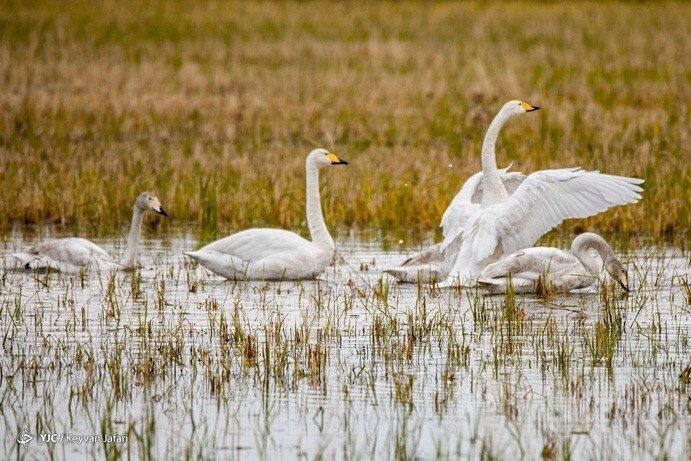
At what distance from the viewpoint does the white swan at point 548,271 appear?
866cm

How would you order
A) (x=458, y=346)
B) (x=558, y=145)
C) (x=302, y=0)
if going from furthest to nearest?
(x=302, y=0)
(x=558, y=145)
(x=458, y=346)

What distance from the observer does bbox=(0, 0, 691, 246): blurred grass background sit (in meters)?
12.1

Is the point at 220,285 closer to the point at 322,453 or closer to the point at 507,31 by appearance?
the point at 322,453

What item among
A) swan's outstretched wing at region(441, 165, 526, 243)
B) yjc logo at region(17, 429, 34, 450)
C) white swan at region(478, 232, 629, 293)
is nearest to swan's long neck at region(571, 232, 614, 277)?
white swan at region(478, 232, 629, 293)

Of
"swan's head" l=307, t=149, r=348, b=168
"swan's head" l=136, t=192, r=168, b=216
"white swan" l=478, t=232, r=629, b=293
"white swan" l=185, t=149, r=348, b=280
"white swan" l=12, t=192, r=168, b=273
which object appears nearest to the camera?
"white swan" l=478, t=232, r=629, b=293

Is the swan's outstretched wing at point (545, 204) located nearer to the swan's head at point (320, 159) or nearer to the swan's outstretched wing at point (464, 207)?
the swan's outstretched wing at point (464, 207)

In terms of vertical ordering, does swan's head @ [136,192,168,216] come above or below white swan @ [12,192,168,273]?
above

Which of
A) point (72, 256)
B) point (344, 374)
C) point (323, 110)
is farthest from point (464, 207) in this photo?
point (323, 110)

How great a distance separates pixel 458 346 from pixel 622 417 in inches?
51.7

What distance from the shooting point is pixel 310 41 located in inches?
1055

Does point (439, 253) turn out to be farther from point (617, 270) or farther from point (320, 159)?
point (617, 270)

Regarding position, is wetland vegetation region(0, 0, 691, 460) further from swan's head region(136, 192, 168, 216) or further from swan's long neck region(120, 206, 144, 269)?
swan's head region(136, 192, 168, 216)

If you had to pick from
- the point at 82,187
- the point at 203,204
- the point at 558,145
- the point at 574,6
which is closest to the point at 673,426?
the point at 203,204

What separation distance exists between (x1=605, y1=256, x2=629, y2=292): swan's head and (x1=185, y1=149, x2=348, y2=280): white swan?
6.57 ft
